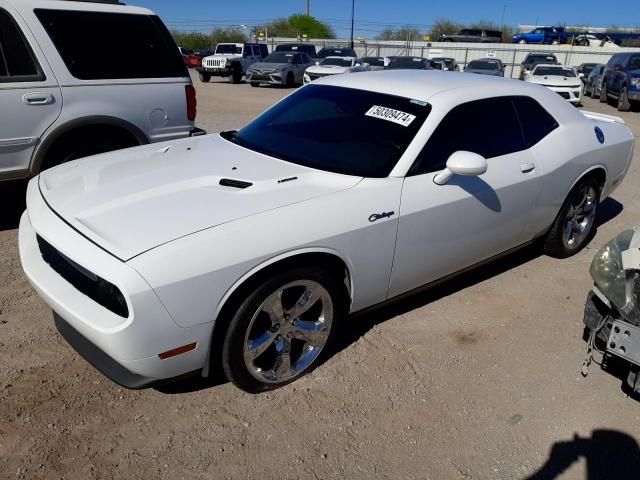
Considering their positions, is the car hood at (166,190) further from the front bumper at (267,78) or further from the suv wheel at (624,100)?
the front bumper at (267,78)

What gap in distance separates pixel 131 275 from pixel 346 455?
131 centimetres

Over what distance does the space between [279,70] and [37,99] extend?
17.3 metres

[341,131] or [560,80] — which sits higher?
[341,131]

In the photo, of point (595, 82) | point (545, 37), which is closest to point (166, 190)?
point (595, 82)

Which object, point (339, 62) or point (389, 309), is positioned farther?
point (339, 62)

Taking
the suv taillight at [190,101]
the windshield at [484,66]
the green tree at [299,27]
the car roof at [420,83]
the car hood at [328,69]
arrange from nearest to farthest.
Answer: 1. the car roof at [420,83]
2. the suv taillight at [190,101]
3. the car hood at [328,69]
4. the windshield at [484,66]
5. the green tree at [299,27]

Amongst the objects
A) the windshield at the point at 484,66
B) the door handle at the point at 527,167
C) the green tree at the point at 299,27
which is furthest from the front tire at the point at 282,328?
the green tree at the point at 299,27

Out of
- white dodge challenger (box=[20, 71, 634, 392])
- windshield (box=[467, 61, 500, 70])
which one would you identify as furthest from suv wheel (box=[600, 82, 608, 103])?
white dodge challenger (box=[20, 71, 634, 392])

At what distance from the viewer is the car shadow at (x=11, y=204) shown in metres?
4.96

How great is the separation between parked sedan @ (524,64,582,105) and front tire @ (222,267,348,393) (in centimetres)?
1526

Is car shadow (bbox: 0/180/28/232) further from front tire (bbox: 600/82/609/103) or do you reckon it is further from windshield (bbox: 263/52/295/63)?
front tire (bbox: 600/82/609/103)

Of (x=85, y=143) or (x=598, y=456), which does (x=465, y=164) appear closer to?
(x=598, y=456)

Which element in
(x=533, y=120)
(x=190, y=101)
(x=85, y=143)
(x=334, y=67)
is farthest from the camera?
(x=334, y=67)

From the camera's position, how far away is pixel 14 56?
4.60 meters
